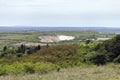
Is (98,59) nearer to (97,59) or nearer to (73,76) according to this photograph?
(97,59)

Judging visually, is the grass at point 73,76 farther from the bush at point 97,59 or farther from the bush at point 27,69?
the bush at point 97,59

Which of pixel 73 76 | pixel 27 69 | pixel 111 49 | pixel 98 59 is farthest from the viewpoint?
pixel 111 49

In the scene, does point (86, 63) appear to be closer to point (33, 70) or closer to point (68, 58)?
point (68, 58)

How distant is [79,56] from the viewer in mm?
24703

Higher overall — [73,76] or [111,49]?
[111,49]

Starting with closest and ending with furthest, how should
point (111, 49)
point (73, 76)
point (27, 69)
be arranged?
point (73, 76) < point (27, 69) < point (111, 49)

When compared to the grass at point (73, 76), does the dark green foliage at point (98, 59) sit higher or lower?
lower

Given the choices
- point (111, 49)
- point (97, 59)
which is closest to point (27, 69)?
point (97, 59)

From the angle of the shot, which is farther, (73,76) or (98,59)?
(98,59)

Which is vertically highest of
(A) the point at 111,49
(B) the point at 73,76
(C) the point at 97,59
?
(A) the point at 111,49

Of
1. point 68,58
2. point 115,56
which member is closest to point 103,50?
point 115,56

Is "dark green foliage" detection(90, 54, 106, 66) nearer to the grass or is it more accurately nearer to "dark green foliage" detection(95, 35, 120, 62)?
"dark green foliage" detection(95, 35, 120, 62)

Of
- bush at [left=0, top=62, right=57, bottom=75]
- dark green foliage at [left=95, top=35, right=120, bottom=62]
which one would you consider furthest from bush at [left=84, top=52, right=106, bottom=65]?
bush at [left=0, top=62, right=57, bottom=75]

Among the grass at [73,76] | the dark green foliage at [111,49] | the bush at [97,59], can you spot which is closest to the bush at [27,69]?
the grass at [73,76]
